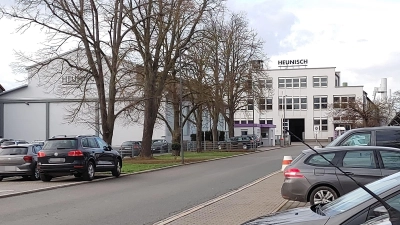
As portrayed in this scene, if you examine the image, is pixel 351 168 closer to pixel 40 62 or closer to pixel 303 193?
pixel 303 193

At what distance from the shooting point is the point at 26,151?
20.8 metres

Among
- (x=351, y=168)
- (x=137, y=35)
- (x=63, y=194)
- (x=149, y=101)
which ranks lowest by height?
(x=63, y=194)

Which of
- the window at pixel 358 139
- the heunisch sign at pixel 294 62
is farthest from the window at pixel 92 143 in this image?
the heunisch sign at pixel 294 62

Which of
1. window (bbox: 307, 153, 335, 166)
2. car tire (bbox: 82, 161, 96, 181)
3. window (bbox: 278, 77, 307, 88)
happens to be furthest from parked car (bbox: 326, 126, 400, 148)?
window (bbox: 278, 77, 307, 88)

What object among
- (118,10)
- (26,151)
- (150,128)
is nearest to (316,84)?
(150,128)

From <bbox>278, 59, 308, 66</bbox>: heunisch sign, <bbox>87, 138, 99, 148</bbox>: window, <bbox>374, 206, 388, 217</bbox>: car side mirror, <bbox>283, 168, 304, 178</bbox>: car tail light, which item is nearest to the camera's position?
<bbox>374, 206, 388, 217</bbox>: car side mirror

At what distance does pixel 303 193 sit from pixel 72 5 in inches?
856

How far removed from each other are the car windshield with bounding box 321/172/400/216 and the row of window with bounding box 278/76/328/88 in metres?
88.4

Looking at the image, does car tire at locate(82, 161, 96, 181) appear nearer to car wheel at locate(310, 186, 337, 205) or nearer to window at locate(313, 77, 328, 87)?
car wheel at locate(310, 186, 337, 205)

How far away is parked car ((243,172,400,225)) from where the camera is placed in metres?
4.55

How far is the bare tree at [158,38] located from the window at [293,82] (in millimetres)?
59109

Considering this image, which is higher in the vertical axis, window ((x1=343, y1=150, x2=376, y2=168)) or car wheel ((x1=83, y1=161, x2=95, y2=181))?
window ((x1=343, y1=150, x2=376, y2=168))

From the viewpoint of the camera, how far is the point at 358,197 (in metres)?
5.09

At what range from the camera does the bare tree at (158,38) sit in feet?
106
